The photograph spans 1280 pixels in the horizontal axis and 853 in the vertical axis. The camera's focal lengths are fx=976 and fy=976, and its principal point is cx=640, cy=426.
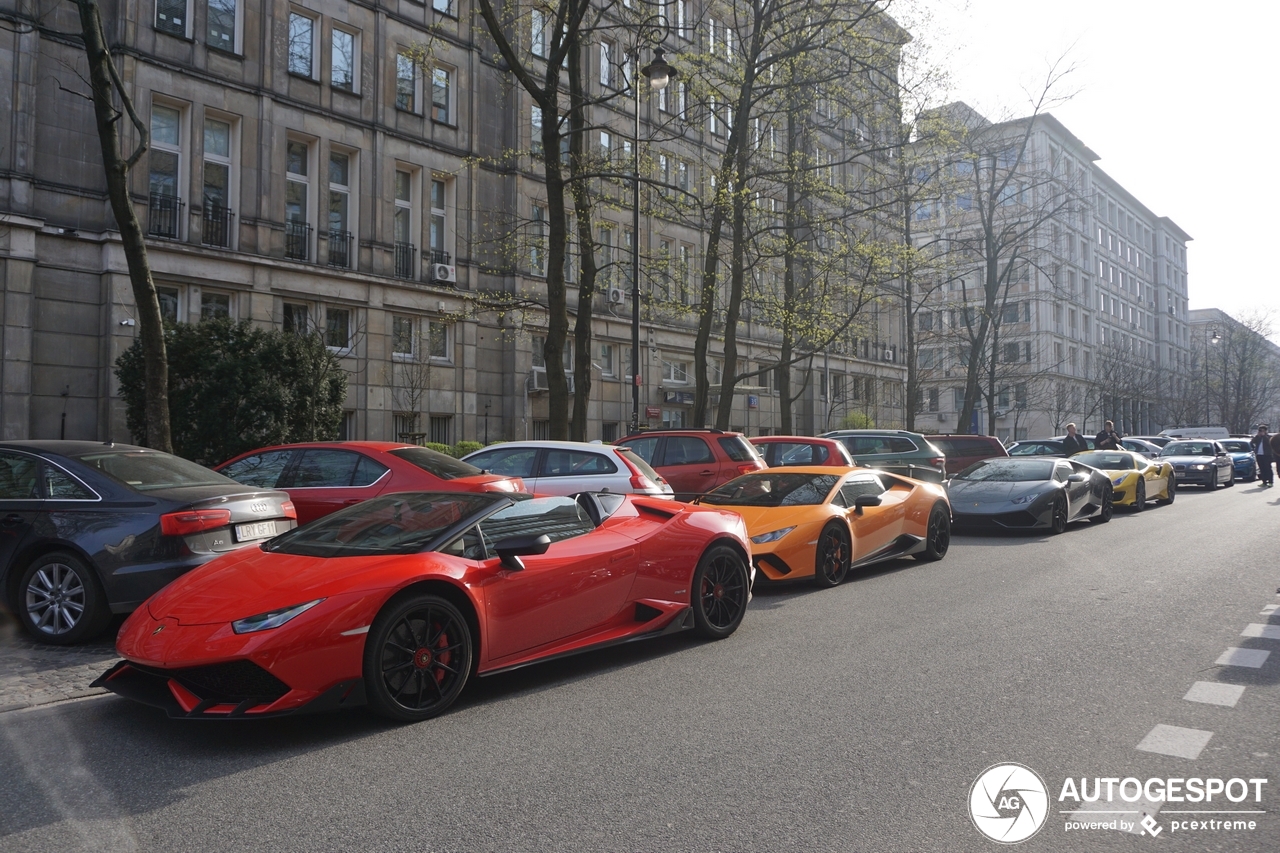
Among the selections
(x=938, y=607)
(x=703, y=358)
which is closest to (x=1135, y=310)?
(x=703, y=358)

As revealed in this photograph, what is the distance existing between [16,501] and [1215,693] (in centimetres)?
866

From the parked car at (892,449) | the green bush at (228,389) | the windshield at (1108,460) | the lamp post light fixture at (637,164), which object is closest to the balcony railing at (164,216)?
the green bush at (228,389)

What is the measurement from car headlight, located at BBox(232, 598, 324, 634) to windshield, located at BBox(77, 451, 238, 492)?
133 inches

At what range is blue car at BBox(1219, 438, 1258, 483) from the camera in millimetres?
36281

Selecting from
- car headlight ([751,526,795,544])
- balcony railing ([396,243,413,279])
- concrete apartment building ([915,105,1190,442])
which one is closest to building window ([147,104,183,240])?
balcony railing ([396,243,413,279])

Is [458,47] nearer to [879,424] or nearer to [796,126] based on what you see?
[796,126]

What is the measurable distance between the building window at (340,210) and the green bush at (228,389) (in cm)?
632

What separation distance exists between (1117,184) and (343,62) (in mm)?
84527

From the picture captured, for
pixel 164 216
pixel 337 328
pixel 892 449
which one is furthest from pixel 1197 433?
pixel 164 216

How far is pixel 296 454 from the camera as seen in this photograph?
1106 cm

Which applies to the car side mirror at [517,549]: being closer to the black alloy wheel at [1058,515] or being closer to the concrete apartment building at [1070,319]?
the black alloy wheel at [1058,515]

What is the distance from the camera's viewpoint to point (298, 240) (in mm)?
26094

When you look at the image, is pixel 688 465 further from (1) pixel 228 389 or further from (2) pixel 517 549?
(1) pixel 228 389

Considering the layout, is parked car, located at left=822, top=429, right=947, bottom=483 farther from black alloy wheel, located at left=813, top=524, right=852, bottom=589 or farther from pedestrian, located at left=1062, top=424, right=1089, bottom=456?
black alloy wheel, located at left=813, top=524, right=852, bottom=589
